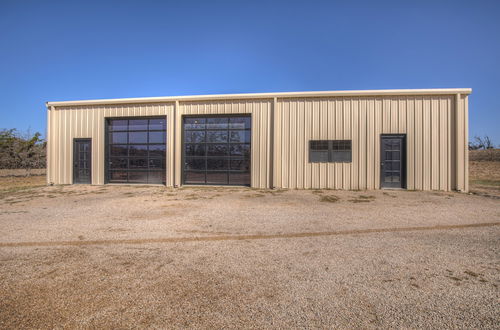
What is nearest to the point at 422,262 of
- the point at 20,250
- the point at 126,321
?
the point at 126,321

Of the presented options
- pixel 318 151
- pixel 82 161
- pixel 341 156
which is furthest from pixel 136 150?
pixel 341 156

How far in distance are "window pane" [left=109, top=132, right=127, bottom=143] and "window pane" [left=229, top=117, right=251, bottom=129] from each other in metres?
5.46

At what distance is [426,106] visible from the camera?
9.27 metres

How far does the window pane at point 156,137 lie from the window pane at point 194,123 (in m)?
1.23

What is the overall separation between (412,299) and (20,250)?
4.65 m

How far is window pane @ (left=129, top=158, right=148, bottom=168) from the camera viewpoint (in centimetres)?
1134

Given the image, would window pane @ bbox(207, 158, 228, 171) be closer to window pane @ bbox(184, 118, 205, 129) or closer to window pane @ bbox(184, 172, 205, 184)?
window pane @ bbox(184, 172, 205, 184)

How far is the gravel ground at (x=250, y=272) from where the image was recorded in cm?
180

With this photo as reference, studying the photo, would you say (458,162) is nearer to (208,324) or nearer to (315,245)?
(315,245)

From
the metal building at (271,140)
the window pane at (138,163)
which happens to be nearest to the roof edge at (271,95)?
the metal building at (271,140)

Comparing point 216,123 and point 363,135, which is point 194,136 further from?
point 363,135

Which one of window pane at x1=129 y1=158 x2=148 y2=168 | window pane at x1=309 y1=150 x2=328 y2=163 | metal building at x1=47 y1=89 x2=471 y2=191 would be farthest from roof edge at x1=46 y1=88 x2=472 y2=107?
window pane at x1=129 y1=158 x2=148 y2=168

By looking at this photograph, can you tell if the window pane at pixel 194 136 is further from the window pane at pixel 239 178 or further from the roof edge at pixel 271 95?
the window pane at pixel 239 178

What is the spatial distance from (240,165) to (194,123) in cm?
302
